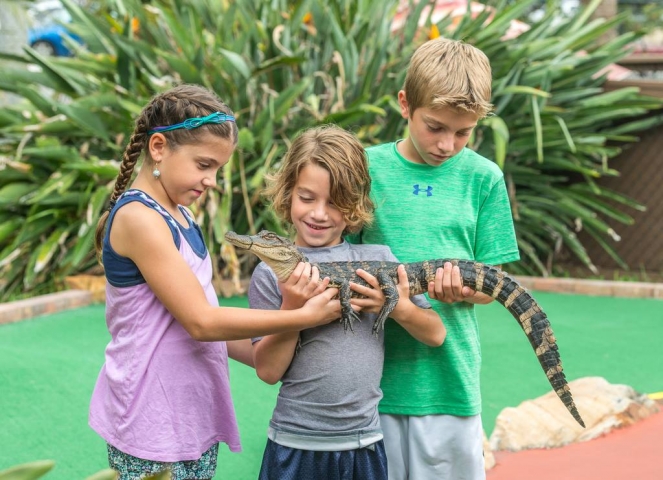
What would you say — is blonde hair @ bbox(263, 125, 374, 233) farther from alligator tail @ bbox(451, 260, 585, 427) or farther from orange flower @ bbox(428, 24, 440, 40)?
orange flower @ bbox(428, 24, 440, 40)

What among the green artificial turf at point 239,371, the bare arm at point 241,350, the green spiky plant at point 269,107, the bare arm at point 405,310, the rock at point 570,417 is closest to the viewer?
the bare arm at point 405,310

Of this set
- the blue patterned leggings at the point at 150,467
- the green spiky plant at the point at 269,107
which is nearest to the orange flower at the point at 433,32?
the green spiky plant at the point at 269,107

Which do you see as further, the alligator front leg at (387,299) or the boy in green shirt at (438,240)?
the boy in green shirt at (438,240)

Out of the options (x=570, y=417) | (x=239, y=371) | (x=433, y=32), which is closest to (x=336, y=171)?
(x=570, y=417)

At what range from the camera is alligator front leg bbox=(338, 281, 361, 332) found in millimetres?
2232

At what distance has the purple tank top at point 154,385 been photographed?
6.88 ft

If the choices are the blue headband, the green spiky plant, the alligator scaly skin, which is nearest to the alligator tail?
the alligator scaly skin

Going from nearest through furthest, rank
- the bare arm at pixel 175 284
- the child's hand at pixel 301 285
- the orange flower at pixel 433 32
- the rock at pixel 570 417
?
1. the bare arm at pixel 175 284
2. the child's hand at pixel 301 285
3. the rock at pixel 570 417
4. the orange flower at pixel 433 32

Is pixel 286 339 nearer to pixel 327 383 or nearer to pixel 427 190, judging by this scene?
pixel 327 383

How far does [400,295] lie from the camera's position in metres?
2.26

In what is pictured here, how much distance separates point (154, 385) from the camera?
2109 millimetres

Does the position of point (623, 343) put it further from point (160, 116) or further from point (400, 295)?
point (160, 116)

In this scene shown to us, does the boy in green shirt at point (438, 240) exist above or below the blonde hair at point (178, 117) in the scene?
below

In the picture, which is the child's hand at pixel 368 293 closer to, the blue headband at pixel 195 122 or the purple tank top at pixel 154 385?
the purple tank top at pixel 154 385
